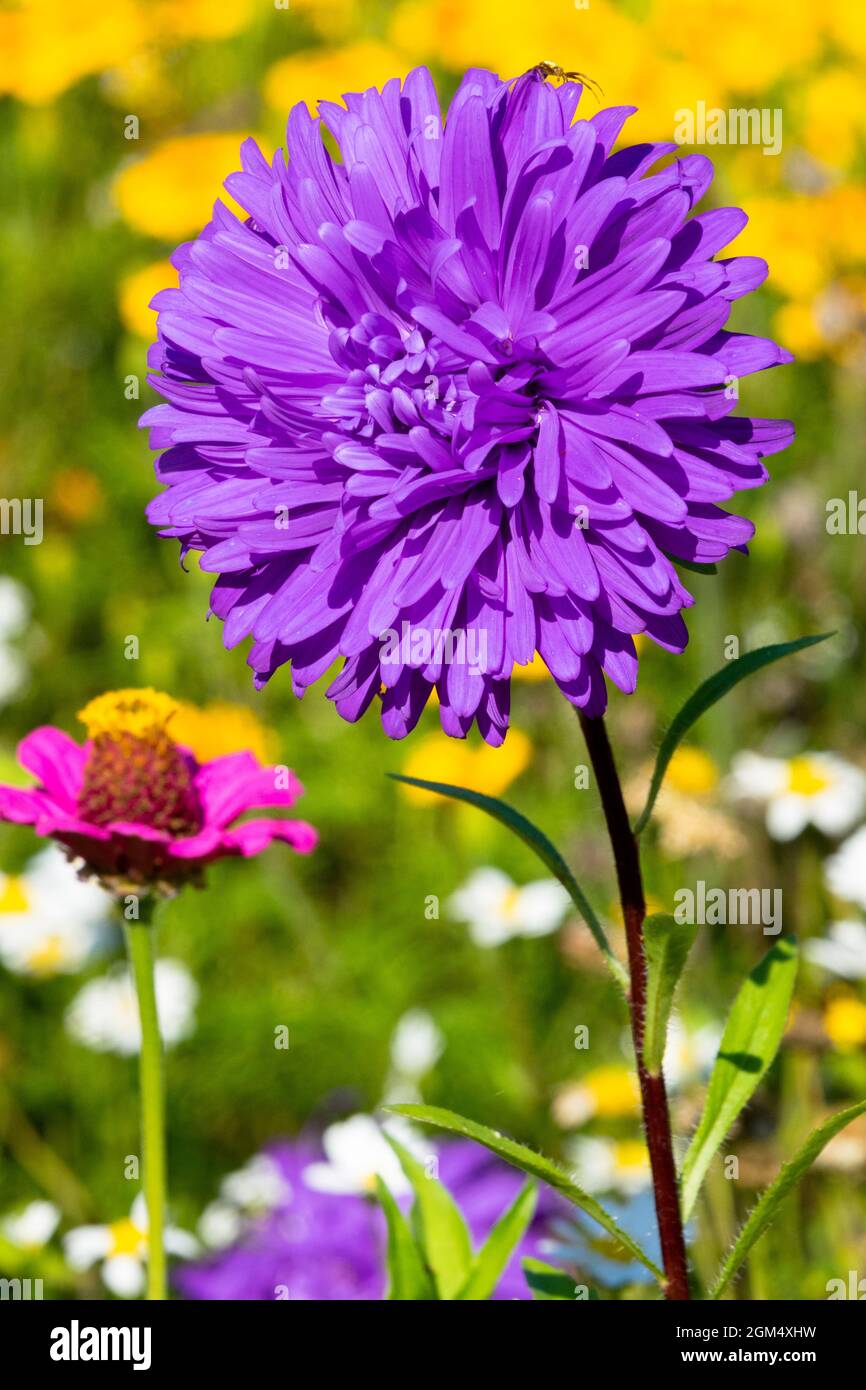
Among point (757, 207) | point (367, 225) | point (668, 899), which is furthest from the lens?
point (757, 207)

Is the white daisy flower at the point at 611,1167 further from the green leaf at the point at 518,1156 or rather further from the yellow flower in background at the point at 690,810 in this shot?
the green leaf at the point at 518,1156

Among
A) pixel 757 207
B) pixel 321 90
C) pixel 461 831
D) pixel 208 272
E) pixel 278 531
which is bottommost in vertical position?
pixel 461 831

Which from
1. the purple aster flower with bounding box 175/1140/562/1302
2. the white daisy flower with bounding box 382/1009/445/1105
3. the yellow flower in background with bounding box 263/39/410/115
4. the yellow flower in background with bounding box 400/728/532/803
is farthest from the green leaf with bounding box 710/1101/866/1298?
the yellow flower in background with bounding box 263/39/410/115

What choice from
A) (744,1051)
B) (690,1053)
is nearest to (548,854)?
(744,1051)

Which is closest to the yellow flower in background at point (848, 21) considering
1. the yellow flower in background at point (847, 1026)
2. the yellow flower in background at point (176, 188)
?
the yellow flower in background at point (176, 188)

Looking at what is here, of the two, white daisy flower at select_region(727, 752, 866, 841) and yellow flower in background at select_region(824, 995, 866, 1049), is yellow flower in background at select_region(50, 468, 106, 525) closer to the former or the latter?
white daisy flower at select_region(727, 752, 866, 841)

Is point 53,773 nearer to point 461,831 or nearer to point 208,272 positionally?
point 208,272
